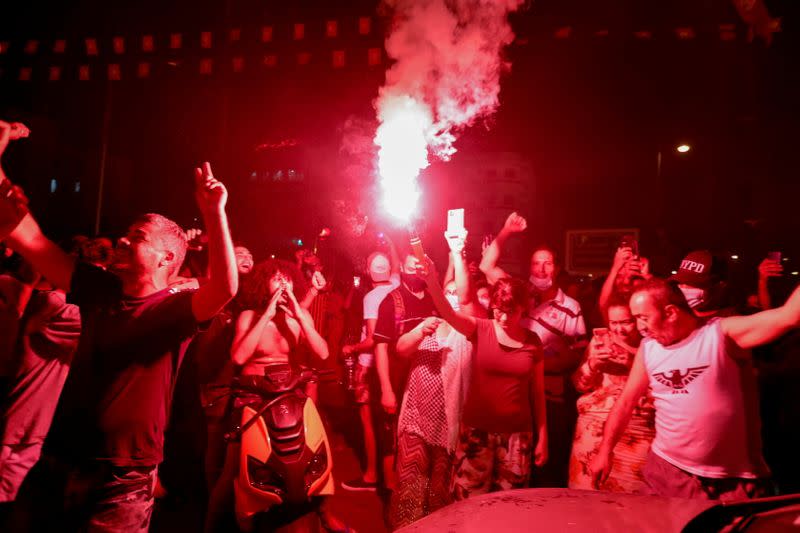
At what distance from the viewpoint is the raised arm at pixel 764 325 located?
323cm

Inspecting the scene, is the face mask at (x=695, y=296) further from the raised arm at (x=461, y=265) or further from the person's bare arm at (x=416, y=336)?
the person's bare arm at (x=416, y=336)

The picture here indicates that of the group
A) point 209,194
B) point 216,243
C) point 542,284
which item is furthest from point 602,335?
point 209,194

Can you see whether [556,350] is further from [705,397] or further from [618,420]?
[705,397]

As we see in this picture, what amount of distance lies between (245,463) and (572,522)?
2793 millimetres

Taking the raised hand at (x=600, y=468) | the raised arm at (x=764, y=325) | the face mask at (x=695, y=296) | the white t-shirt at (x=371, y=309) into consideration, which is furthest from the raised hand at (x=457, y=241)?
the raised arm at (x=764, y=325)

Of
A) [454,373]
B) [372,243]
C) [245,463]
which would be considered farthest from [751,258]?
[245,463]

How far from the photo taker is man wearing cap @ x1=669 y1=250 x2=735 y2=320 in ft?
15.5

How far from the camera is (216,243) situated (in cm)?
289

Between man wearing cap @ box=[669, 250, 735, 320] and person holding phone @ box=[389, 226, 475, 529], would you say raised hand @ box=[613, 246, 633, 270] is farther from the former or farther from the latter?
person holding phone @ box=[389, 226, 475, 529]

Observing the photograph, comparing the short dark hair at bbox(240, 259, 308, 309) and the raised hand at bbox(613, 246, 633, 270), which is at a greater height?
the raised hand at bbox(613, 246, 633, 270)

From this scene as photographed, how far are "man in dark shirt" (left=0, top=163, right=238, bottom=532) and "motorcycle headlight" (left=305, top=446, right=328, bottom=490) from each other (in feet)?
4.23

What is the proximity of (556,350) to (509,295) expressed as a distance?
5.13 ft

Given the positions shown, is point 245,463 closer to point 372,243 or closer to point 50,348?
point 50,348

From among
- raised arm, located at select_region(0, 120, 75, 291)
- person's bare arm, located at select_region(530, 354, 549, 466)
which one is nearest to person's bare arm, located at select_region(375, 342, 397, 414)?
person's bare arm, located at select_region(530, 354, 549, 466)
